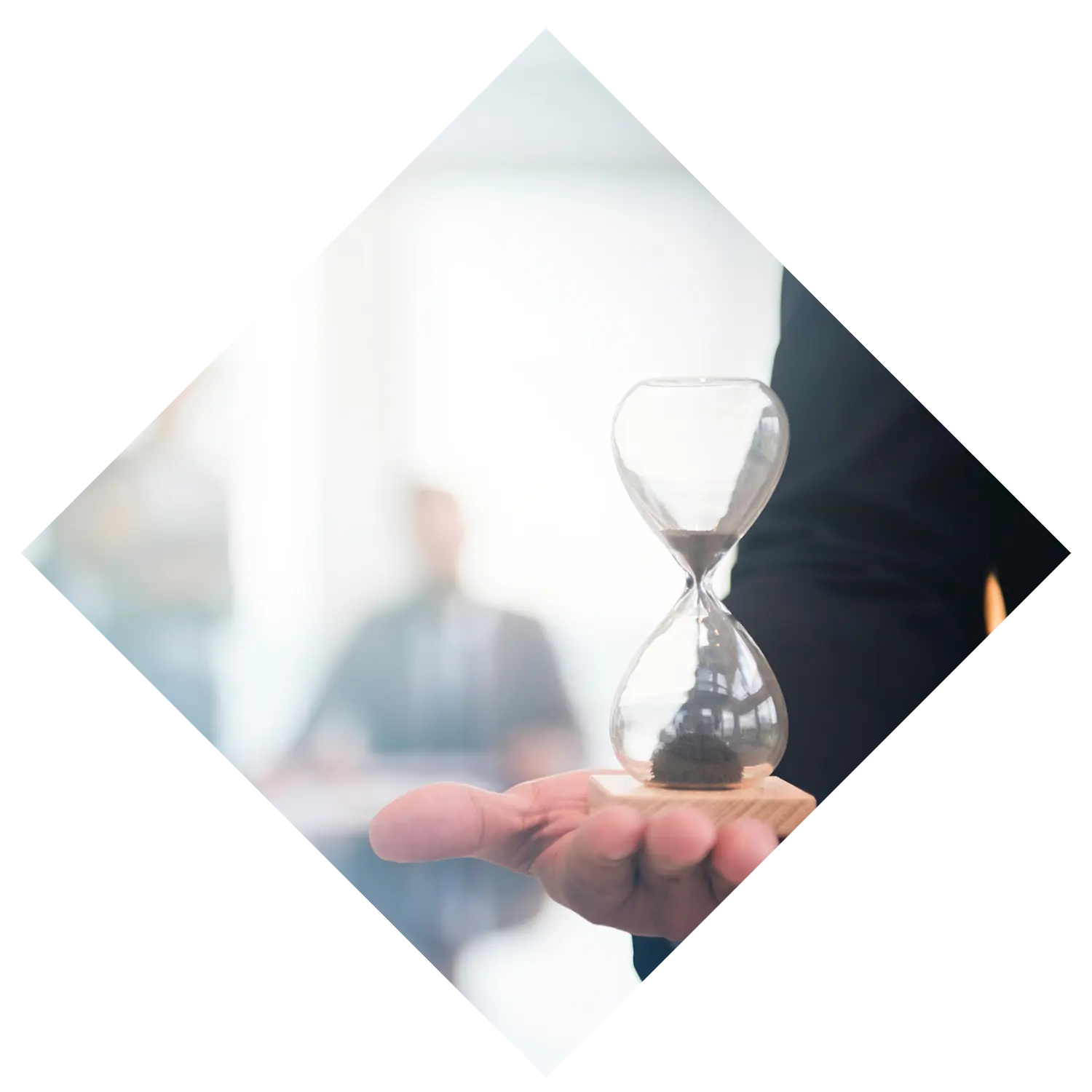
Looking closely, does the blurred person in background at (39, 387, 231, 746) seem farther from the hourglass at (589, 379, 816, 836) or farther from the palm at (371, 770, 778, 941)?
the hourglass at (589, 379, 816, 836)

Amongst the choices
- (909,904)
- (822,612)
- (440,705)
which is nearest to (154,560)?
(440,705)

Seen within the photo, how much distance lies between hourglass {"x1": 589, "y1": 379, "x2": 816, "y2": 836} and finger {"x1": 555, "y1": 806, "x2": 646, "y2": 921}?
16 mm

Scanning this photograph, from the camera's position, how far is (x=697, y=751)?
3.81 ft

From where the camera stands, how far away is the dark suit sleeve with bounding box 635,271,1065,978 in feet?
4.10

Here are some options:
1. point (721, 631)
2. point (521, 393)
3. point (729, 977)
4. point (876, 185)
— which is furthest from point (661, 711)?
point (876, 185)

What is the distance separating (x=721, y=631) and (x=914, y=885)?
24 cm

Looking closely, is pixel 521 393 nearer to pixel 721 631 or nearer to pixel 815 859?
pixel 721 631

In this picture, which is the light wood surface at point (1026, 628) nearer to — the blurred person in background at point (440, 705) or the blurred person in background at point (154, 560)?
the blurred person in background at point (440, 705)

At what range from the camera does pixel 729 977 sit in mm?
1231

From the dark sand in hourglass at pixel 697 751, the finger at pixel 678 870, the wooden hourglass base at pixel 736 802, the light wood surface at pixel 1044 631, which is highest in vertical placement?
the light wood surface at pixel 1044 631

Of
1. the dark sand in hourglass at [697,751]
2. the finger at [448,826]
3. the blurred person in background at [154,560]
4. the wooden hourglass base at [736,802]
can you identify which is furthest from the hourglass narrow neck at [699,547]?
the blurred person in background at [154,560]

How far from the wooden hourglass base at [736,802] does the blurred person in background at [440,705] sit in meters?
0.20

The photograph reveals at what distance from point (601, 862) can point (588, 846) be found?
15mm

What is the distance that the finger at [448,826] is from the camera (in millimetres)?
1324
